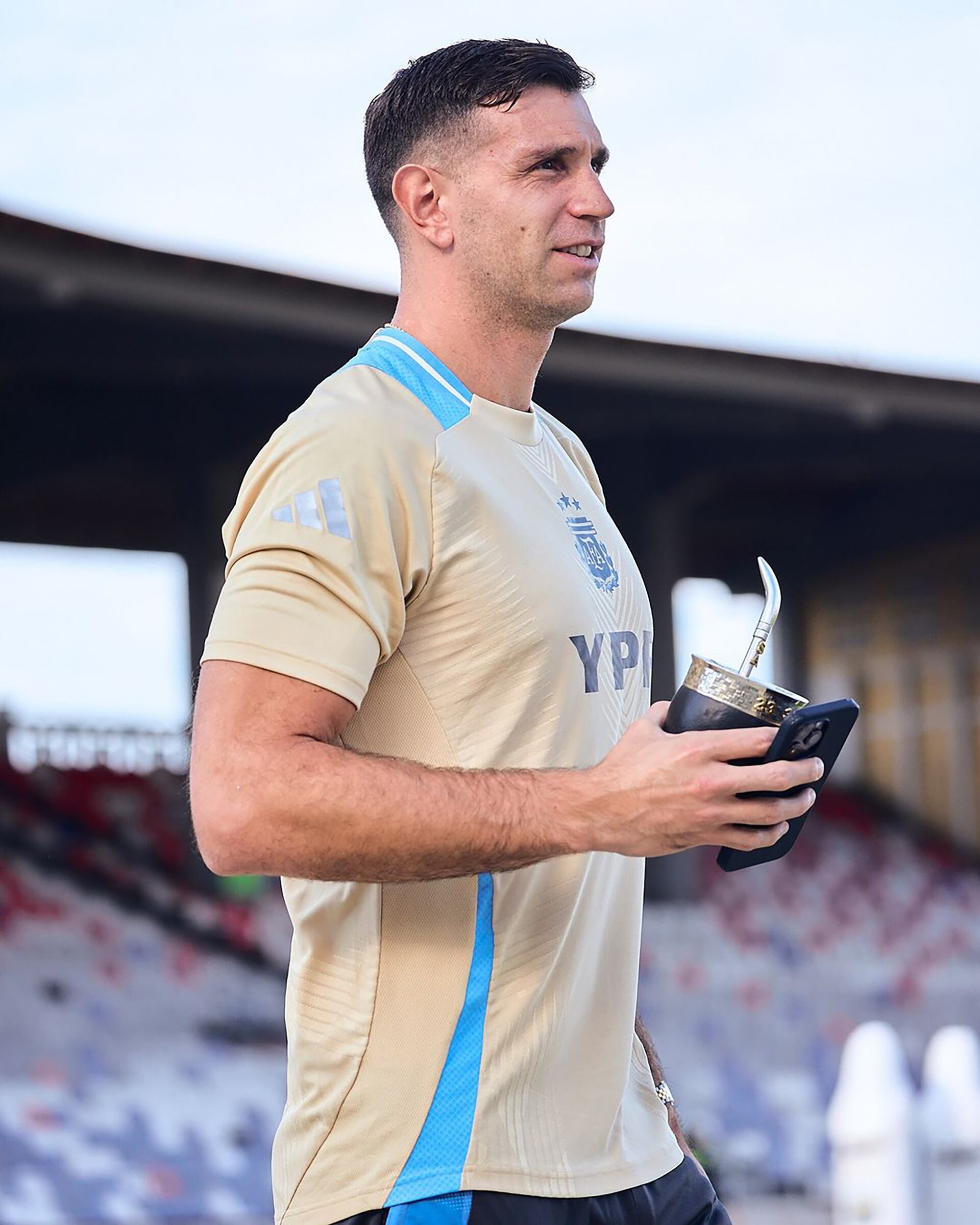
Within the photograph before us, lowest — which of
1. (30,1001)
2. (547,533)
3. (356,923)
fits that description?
(30,1001)

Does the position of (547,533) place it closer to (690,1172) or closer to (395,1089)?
(395,1089)

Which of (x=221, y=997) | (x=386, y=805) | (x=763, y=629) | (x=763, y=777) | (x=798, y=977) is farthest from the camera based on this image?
Answer: (x=798, y=977)

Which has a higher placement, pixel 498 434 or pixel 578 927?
pixel 498 434

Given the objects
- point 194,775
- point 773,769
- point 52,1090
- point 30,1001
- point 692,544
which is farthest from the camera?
point 692,544

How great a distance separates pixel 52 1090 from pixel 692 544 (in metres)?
18.0

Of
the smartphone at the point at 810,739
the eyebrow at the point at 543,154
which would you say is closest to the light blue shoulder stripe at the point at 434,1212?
the smartphone at the point at 810,739

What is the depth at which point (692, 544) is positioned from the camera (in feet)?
86.8

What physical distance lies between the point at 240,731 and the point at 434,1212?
1.85 ft

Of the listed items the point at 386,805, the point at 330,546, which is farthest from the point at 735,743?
the point at 330,546

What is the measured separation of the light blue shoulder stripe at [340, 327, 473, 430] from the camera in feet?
6.55

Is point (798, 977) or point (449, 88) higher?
point (449, 88)

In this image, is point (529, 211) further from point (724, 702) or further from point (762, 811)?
point (762, 811)

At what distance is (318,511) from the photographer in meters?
1.72

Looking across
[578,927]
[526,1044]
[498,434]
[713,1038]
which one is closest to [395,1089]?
[526,1044]
